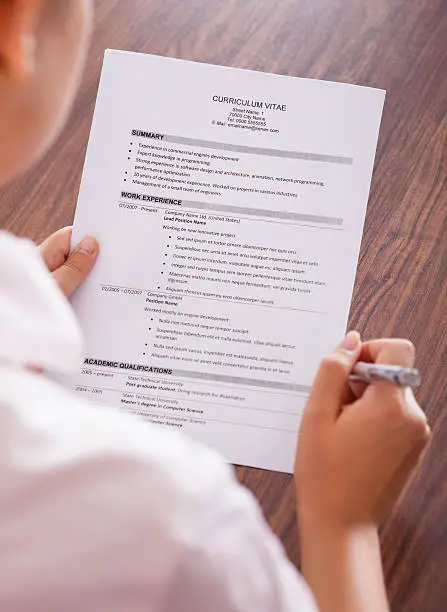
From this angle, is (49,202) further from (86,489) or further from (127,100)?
(86,489)

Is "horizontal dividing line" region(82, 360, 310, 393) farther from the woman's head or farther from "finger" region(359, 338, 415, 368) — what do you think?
the woman's head

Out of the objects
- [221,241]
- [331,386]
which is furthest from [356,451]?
[221,241]

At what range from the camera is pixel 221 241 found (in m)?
0.79

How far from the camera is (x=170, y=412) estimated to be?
2.54 feet

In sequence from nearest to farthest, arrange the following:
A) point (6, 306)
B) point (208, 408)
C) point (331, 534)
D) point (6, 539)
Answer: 1. point (6, 539)
2. point (6, 306)
3. point (331, 534)
4. point (208, 408)

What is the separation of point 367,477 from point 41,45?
16.5 inches

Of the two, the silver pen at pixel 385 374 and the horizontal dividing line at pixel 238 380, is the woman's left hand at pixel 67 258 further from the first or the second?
the silver pen at pixel 385 374

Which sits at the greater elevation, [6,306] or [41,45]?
[41,45]

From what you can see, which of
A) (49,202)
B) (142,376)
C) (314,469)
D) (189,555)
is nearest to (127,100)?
(49,202)

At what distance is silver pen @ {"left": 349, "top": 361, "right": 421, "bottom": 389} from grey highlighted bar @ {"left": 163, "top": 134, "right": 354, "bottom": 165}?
0.22 m

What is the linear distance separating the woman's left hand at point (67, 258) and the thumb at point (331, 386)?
261 mm

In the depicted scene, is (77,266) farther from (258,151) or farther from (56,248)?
(258,151)

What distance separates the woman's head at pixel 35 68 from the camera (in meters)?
0.41

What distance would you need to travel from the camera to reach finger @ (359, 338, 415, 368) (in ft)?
2.28
